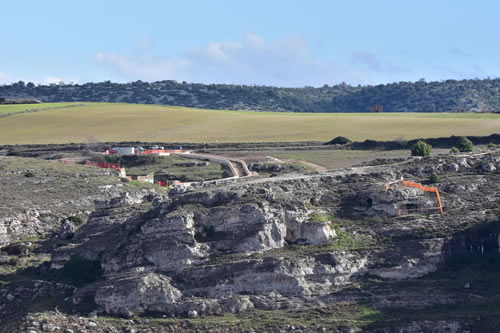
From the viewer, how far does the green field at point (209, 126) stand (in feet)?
381

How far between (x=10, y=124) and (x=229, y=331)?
88312 mm

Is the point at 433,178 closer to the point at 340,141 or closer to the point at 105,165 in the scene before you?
the point at 105,165

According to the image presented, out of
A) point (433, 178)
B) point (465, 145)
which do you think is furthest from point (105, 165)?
point (433, 178)

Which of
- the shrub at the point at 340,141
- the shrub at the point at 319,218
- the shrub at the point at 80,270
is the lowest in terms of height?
the shrub at the point at 80,270

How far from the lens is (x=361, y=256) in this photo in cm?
5803

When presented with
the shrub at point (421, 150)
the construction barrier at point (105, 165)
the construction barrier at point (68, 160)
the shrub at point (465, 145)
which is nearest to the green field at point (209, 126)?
the shrub at point (465, 145)

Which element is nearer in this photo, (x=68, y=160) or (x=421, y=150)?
(x=421, y=150)

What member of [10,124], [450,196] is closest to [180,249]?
[450,196]

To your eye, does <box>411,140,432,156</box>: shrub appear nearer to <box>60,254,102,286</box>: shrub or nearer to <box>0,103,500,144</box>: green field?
<box>0,103,500,144</box>: green field

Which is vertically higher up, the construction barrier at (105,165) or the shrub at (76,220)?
the construction barrier at (105,165)

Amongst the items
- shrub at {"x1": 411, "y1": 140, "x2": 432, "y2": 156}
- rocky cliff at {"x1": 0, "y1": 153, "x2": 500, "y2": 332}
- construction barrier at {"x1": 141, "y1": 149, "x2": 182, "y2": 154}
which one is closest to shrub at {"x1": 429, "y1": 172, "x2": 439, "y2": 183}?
rocky cliff at {"x1": 0, "y1": 153, "x2": 500, "y2": 332}

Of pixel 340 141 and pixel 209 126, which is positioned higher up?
pixel 340 141

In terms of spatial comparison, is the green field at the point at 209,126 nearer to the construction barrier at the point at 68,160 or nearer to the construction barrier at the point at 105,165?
the construction barrier at the point at 68,160

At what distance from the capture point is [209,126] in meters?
130
